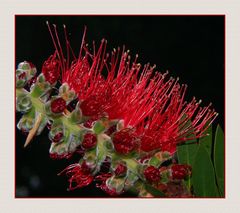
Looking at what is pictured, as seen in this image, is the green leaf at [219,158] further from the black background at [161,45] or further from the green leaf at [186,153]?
the black background at [161,45]

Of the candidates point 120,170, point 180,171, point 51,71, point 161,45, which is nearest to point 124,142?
point 120,170

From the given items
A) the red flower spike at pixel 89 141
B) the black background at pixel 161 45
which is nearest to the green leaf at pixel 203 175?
the red flower spike at pixel 89 141

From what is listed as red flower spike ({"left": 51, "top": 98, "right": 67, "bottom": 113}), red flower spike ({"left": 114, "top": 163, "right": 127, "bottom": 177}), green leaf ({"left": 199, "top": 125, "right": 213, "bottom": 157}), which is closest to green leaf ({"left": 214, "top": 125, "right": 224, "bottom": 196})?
green leaf ({"left": 199, "top": 125, "right": 213, "bottom": 157})

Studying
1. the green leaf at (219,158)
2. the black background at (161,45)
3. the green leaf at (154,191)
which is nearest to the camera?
the green leaf at (154,191)

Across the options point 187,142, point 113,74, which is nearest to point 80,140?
point 113,74

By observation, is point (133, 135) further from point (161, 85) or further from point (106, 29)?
point (106, 29)

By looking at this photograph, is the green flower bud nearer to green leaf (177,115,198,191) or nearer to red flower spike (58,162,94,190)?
red flower spike (58,162,94,190)
